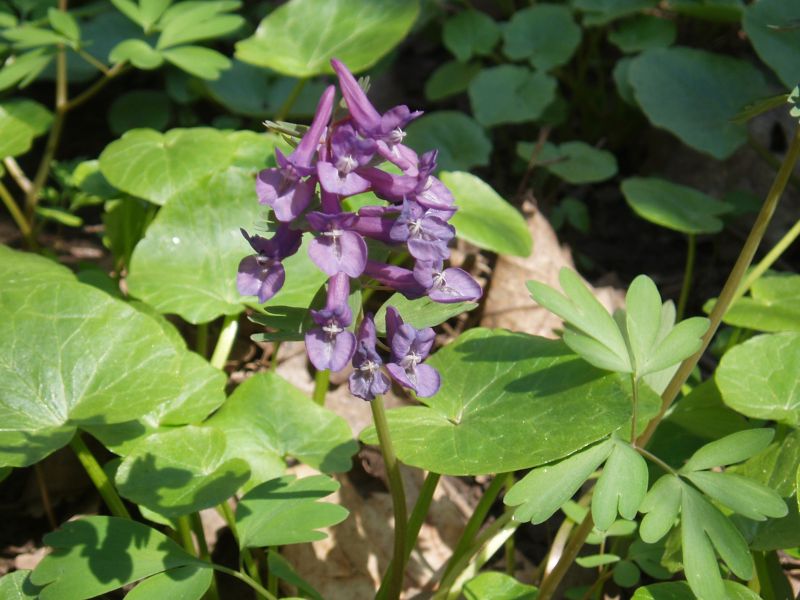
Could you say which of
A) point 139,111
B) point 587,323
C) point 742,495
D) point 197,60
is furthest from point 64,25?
point 742,495

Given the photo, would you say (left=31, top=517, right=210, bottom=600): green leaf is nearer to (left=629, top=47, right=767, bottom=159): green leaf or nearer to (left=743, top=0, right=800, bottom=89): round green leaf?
(left=629, top=47, right=767, bottom=159): green leaf

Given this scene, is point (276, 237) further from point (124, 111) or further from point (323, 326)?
point (124, 111)

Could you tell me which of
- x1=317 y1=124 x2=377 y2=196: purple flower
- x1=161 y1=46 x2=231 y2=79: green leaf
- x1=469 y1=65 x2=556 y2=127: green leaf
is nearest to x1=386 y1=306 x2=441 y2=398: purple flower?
x1=317 y1=124 x2=377 y2=196: purple flower

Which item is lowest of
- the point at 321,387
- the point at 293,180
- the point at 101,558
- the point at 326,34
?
the point at 321,387

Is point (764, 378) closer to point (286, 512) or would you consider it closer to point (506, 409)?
point (506, 409)

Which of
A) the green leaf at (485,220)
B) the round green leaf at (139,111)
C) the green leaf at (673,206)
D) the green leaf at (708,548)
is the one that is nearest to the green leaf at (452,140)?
the green leaf at (485,220)

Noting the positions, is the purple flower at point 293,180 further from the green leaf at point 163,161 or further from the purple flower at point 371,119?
the green leaf at point 163,161
